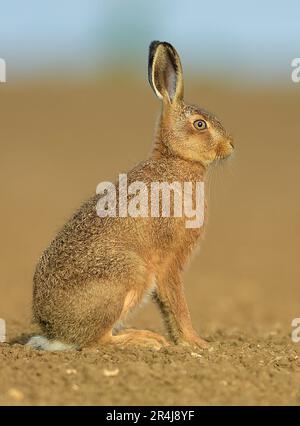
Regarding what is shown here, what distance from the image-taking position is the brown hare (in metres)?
8.31

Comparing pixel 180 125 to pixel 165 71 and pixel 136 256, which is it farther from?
pixel 136 256

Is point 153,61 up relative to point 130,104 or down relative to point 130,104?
down

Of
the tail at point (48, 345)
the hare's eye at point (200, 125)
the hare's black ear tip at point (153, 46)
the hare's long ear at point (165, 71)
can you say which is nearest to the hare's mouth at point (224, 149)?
the hare's eye at point (200, 125)

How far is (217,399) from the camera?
272 inches

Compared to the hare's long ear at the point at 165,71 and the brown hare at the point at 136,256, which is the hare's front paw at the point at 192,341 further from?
the hare's long ear at the point at 165,71

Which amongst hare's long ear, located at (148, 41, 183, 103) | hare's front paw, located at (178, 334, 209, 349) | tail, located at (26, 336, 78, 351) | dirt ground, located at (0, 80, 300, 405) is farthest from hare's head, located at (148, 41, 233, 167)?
tail, located at (26, 336, 78, 351)

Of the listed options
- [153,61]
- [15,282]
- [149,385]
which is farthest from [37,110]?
[149,385]

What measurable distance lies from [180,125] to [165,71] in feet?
1.91

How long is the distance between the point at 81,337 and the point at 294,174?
20474mm

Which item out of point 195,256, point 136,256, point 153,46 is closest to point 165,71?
point 153,46

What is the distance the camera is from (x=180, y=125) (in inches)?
376

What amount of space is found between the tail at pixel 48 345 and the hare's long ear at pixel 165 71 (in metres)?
2.80

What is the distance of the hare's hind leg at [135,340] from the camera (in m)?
8.51
